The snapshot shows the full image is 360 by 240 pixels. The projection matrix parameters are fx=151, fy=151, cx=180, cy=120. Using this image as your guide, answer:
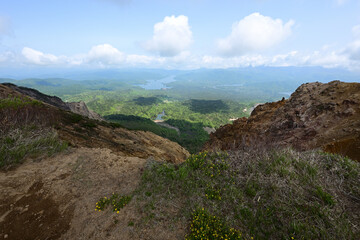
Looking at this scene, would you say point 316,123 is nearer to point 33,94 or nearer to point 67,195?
point 67,195

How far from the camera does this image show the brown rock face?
27.5 ft

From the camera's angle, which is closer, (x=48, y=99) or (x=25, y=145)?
(x=25, y=145)

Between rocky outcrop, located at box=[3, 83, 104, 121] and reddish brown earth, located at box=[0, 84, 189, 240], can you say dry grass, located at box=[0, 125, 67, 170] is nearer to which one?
reddish brown earth, located at box=[0, 84, 189, 240]

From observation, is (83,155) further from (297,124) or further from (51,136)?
(297,124)

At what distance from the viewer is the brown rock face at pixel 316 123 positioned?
8367mm

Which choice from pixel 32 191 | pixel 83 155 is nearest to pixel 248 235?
pixel 32 191

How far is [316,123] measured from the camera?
11.4 m

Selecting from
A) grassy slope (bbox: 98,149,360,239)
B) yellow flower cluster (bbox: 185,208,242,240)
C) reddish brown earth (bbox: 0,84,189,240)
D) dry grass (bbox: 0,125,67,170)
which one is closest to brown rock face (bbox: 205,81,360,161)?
grassy slope (bbox: 98,149,360,239)

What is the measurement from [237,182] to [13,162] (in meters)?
8.55

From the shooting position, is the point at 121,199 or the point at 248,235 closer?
the point at 248,235

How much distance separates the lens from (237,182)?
205 inches

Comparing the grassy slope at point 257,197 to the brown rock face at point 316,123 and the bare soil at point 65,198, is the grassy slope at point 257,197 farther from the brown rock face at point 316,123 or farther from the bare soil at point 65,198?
the brown rock face at point 316,123

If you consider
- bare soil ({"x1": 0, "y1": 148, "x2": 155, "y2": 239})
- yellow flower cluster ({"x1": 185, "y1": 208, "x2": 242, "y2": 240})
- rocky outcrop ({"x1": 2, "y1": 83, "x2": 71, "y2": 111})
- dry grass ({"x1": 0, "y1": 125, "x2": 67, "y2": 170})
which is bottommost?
yellow flower cluster ({"x1": 185, "y1": 208, "x2": 242, "y2": 240})

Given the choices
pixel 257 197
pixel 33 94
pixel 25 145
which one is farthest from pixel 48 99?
pixel 257 197
